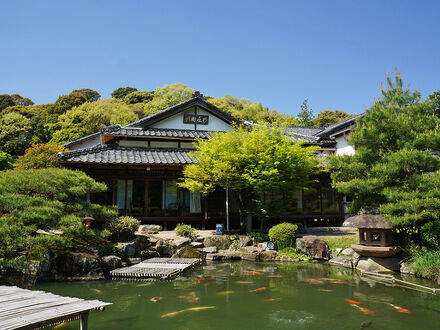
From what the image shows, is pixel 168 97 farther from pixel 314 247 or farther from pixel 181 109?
pixel 314 247

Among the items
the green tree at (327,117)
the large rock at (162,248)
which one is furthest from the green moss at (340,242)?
the green tree at (327,117)

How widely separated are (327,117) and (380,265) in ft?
147

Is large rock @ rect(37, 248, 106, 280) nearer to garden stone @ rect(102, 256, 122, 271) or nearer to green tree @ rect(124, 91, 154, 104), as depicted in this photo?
garden stone @ rect(102, 256, 122, 271)

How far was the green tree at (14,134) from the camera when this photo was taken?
35553 mm

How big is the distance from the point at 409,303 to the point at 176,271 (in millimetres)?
6217

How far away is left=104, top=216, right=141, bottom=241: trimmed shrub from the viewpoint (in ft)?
40.0

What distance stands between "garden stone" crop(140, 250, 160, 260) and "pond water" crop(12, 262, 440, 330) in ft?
8.91

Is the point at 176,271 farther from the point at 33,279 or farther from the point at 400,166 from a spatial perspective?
the point at 400,166

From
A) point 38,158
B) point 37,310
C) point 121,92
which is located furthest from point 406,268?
point 121,92

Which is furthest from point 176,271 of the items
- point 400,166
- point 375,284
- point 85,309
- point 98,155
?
point 98,155

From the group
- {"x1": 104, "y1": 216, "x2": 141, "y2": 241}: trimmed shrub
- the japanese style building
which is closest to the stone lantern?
the japanese style building

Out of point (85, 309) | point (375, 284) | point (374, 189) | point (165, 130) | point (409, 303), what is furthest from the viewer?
point (165, 130)

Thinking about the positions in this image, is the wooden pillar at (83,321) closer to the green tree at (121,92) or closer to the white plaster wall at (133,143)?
the white plaster wall at (133,143)

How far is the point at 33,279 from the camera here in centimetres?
899
